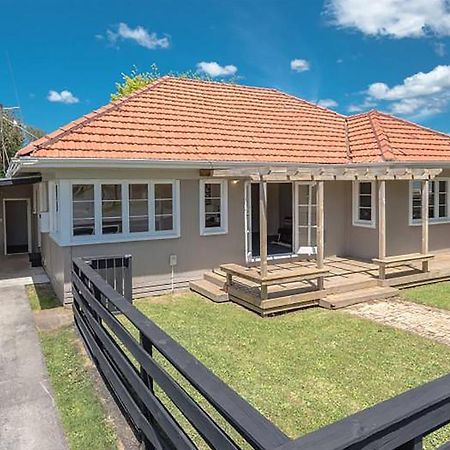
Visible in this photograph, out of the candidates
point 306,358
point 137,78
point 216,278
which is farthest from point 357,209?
point 137,78

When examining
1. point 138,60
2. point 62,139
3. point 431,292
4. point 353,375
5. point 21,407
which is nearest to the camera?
point 21,407

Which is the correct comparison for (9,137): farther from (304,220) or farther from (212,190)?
(304,220)

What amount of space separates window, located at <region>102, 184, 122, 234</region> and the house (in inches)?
0.9

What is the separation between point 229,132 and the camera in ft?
38.6

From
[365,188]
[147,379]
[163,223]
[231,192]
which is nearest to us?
[147,379]

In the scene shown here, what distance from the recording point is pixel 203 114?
12.3 m

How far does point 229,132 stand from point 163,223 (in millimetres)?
3567

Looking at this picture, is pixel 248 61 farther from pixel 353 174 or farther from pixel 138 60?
pixel 353 174

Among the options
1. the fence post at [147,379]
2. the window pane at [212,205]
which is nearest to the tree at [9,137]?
the window pane at [212,205]

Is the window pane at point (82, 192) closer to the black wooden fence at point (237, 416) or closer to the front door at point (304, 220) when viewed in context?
the front door at point (304, 220)

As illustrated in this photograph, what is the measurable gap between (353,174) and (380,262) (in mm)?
2160

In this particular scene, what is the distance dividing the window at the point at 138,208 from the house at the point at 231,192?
2 centimetres

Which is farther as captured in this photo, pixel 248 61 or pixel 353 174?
pixel 248 61

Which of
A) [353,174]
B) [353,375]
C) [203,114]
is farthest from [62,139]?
[353,375]
